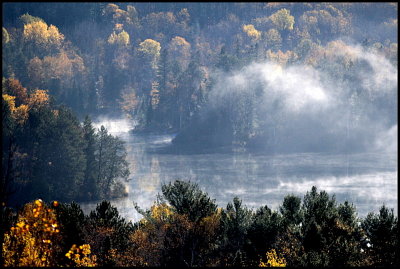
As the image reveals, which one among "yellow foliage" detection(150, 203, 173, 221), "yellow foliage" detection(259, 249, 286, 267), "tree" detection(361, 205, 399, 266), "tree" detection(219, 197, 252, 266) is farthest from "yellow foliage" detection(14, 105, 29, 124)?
"tree" detection(361, 205, 399, 266)

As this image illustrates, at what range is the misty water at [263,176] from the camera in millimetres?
108812

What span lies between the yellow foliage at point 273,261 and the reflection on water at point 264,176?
45666mm

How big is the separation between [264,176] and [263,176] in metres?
0.20

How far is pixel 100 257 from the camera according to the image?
51531mm

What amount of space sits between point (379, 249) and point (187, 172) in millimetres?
87059

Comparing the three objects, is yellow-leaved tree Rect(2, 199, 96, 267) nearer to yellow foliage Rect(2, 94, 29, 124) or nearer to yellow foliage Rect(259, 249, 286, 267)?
yellow foliage Rect(259, 249, 286, 267)

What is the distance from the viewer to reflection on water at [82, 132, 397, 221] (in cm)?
10919

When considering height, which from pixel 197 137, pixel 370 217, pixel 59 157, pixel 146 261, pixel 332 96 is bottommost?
pixel 146 261

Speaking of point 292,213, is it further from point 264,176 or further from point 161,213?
point 264,176

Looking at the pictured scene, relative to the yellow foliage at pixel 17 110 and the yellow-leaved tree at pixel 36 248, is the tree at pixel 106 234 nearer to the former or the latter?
the yellow-leaved tree at pixel 36 248

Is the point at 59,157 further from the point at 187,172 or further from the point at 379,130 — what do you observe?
the point at 379,130

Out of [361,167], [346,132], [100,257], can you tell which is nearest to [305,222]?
[100,257]

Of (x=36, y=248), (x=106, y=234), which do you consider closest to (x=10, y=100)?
(x=106, y=234)

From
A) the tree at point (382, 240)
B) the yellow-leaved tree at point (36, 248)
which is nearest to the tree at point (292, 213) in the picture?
the tree at point (382, 240)
